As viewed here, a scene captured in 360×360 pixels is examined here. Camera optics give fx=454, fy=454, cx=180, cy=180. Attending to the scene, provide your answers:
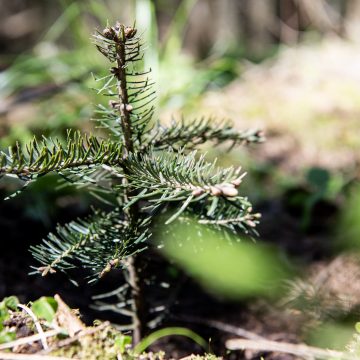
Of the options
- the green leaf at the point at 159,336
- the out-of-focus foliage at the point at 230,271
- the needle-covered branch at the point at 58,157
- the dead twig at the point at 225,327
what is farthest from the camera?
the out-of-focus foliage at the point at 230,271

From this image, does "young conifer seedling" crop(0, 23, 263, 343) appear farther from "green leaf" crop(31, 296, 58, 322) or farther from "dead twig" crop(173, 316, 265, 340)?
"dead twig" crop(173, 316, 265, 340)

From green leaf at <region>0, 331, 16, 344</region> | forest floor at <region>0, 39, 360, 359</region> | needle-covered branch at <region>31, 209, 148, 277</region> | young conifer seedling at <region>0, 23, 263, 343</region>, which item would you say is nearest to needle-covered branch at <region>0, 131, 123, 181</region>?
young conifer seedling at <region>0, 23, 263, 343</region>

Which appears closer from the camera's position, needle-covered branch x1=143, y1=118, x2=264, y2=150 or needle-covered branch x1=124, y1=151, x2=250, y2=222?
needle-covered branch x1=124, y1=151, x2=250, y2=222

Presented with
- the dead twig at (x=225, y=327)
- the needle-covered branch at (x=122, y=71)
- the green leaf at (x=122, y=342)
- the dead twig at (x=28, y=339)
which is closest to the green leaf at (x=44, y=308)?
the dead twig at (x=28, y=339)

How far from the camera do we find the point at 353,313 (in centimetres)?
112

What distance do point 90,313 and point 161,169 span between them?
0.67 meters

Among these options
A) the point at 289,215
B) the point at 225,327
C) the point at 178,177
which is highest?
the point at 178,177

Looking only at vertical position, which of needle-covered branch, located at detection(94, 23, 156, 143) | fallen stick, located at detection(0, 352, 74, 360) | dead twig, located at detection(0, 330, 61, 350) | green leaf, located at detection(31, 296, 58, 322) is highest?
needle-covered branch, located at detection(94, 23, 156, 143)

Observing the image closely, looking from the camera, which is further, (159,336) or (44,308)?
(159,336)

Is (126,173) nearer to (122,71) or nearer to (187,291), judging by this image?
(122,71)

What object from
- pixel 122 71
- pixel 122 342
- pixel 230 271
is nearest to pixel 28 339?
pixel 122 342

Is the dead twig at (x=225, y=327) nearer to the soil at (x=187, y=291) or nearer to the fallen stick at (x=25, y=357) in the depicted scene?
the soil at (x=187, y=291)

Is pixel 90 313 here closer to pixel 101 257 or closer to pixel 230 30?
pixel 101 257

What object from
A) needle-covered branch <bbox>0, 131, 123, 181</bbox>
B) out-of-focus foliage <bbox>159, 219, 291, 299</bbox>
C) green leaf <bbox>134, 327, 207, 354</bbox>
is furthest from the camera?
out-of-focus foliage <bbox>159, 219, 291, 299</bbox>
